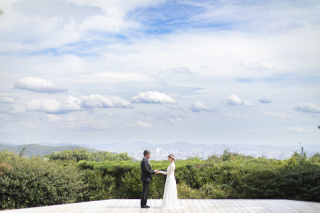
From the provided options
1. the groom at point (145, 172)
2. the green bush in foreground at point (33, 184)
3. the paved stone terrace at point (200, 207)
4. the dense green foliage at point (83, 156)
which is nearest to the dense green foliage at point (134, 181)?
the green bush in foreground at point (33, 184)

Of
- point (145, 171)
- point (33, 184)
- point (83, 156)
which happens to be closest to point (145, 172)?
point (145, 171)

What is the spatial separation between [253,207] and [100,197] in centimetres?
547

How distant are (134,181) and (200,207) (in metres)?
3.17

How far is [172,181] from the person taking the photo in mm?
8891

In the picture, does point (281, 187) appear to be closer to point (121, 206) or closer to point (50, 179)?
point (121, 206)

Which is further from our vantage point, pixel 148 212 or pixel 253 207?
pixel 253 207

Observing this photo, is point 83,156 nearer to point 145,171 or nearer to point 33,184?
point 33,184

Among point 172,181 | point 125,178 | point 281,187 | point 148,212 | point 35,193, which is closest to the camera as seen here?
point 148,212

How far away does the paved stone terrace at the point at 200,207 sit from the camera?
8492mm

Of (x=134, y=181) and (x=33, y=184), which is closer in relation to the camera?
(x=33, y=184)

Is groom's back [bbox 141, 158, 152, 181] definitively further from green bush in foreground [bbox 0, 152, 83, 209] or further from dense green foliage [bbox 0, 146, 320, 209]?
green bush in foreground [bbox 0, 152, 83, 209]

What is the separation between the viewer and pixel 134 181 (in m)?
11.2

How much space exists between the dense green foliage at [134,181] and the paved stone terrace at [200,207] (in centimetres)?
105

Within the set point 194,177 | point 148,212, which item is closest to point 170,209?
point 148,212
